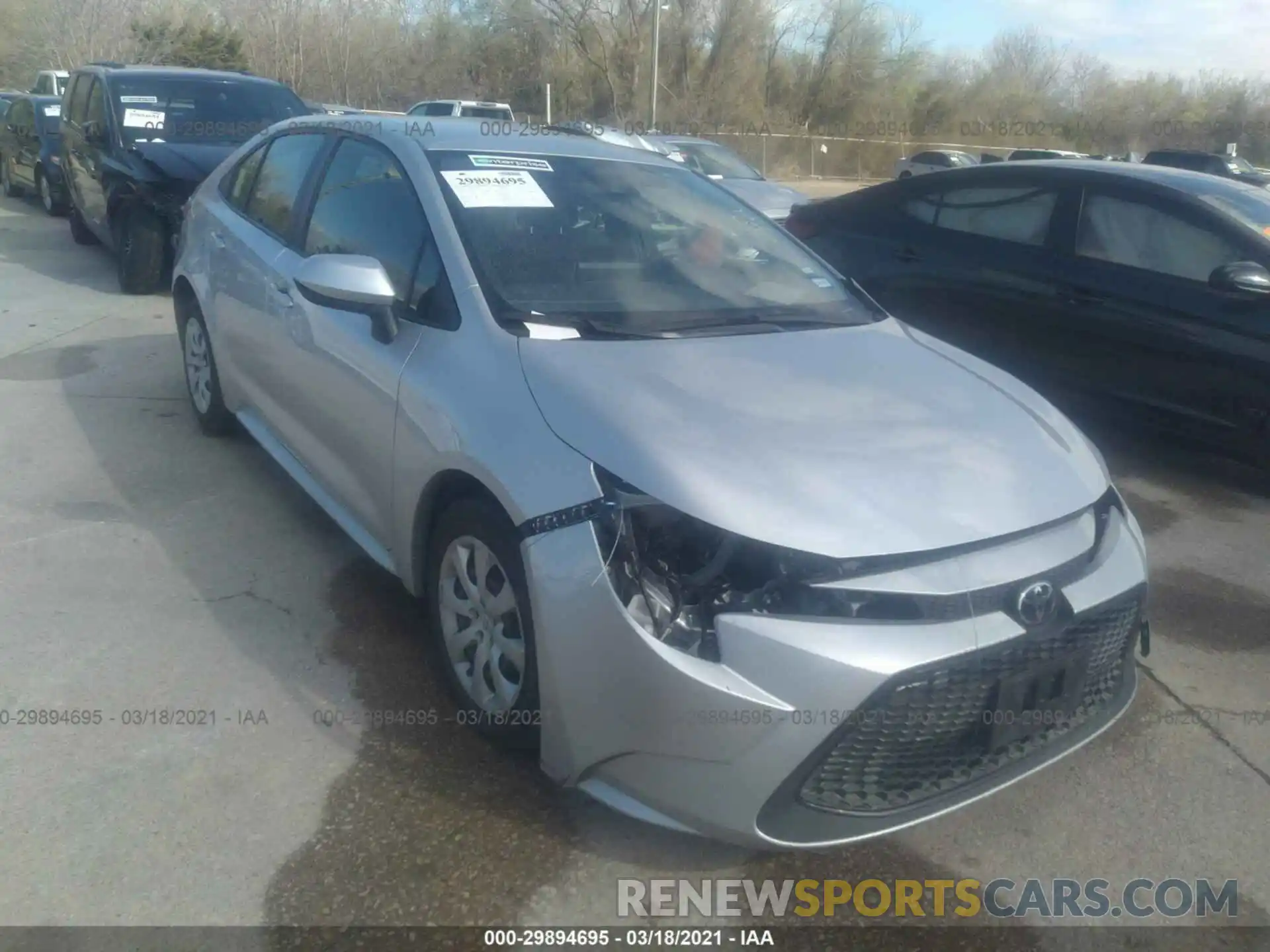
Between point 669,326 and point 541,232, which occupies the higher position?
point 541,232

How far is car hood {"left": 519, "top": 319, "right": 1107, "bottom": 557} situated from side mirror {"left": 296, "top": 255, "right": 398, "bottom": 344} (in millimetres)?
560

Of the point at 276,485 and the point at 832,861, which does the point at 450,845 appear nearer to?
the point at 832,861

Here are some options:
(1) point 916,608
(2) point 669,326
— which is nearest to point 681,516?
(1) point 916,608

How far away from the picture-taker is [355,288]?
319 centimetres

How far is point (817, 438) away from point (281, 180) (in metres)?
2.99

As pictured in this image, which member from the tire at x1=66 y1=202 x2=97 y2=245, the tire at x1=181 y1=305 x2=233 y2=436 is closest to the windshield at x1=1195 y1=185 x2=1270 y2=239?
the tire at x1=181 y1=305 x2=233 y2=436

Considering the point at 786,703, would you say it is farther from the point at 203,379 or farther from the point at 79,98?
the point at 79,98

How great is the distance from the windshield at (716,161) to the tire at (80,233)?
6.71m

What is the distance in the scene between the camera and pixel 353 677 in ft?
11.3

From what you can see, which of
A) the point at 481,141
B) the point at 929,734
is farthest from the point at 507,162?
the point at 929,734

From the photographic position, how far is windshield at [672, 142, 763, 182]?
13094 millimetres

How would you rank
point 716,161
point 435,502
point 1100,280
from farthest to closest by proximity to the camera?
point 716,161 < point 1100,280 < point 435,502

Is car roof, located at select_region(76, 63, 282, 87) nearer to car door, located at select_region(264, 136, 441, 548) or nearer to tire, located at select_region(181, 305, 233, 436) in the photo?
tire, located at select_region(181, 305, 233, 436)

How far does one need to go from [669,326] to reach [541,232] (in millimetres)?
573
